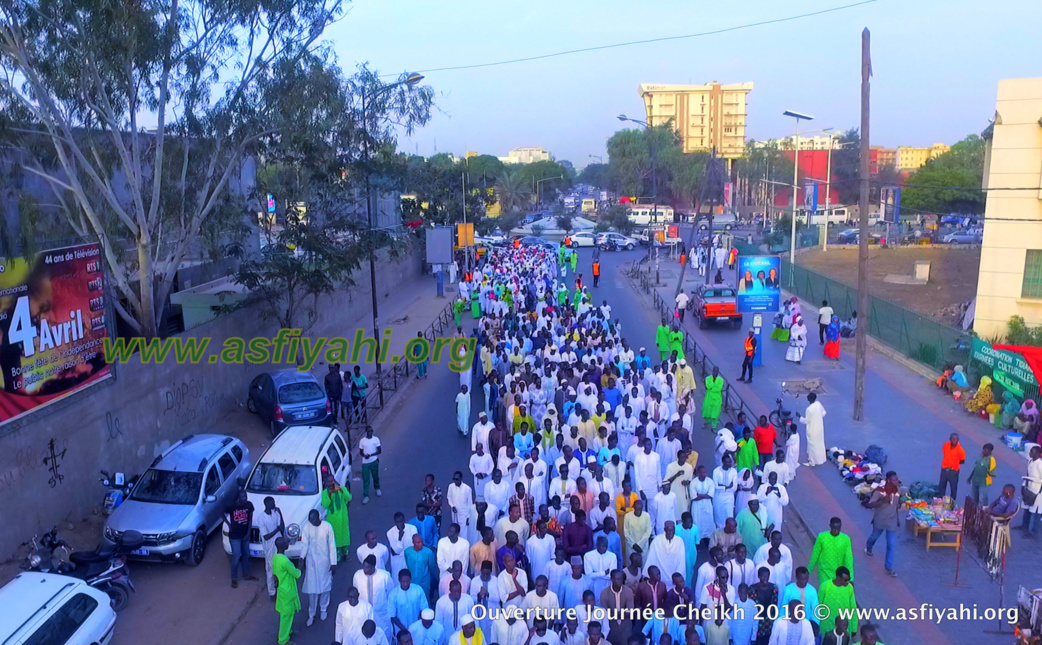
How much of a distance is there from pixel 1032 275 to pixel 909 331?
11.5ft

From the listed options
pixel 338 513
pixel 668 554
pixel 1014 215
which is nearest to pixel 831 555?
pixel 668 554

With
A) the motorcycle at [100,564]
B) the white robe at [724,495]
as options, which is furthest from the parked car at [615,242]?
the motorcycle at [100,564]

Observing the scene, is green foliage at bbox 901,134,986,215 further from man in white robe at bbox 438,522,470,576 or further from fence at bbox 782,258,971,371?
man in white robe at bbox 438,522,470,576

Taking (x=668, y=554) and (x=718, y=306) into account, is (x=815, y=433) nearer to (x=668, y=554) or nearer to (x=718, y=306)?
(x=668, y=554)

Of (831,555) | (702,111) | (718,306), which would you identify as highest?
(702,111)

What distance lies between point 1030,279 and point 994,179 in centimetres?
276

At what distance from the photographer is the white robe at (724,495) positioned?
9297mm

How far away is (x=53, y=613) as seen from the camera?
6.89 m

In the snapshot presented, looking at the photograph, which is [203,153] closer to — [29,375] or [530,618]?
[29,375]

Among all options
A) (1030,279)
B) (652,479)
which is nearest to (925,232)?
(1030,279)

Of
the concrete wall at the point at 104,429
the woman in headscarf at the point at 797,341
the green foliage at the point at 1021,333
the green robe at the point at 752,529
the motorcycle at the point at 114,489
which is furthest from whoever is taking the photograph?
the woman in headscarf at the point at 797,341

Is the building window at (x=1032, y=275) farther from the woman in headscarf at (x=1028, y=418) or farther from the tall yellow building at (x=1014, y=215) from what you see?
the woman in headscarf at (x=1028, y=418)

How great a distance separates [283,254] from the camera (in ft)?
59.6

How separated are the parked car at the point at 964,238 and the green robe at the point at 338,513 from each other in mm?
50394
